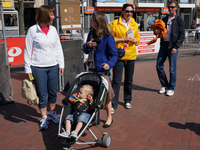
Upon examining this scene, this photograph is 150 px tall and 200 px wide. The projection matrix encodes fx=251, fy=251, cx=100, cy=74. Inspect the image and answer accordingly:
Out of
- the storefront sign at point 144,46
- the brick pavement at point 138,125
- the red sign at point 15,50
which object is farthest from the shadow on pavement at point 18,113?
the storefront sign at point 144,46

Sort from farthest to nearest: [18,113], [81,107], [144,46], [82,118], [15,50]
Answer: [144,46] → [15,50] → [18,113] → [81,107] → [82,118]

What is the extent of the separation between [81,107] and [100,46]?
1.07 metres

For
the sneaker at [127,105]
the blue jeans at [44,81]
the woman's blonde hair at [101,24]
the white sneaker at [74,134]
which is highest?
the woman's blonde hair at [101,24]

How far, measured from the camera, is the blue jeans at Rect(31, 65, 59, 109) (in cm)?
396

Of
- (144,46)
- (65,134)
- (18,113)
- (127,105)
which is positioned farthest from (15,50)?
(65,134)

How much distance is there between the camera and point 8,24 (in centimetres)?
2123

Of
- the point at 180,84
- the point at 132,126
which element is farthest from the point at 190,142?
the point at 180,84

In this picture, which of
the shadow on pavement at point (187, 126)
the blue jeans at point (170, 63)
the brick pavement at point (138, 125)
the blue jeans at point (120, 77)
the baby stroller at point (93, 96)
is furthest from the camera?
the blue jeans at point (170, 63)

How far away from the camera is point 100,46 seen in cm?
402

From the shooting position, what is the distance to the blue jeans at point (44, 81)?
396 cm

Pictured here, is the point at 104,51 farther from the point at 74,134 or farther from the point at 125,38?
the point at 74,134

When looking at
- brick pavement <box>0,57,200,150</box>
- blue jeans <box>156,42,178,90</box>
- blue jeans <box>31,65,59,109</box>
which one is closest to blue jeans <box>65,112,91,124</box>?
brick pavement <box>0,57,200,150</box>

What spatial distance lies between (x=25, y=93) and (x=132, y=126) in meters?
1.85

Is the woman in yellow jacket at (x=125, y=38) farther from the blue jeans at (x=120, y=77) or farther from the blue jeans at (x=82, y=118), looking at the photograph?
the blue jeans at (x=82, y=118)
